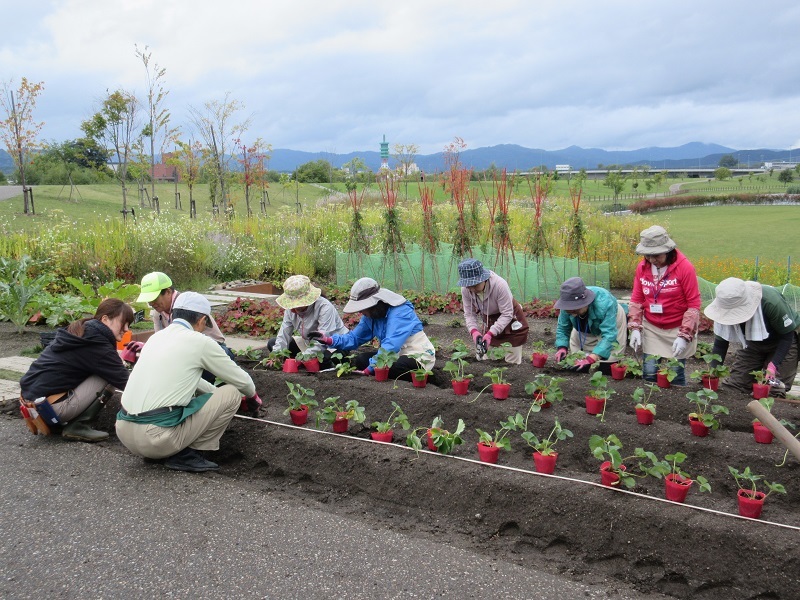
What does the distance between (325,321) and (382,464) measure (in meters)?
2.15

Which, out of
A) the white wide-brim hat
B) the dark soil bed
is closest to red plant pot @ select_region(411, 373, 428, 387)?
the dark soil bed

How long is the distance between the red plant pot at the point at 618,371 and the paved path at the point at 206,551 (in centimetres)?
289

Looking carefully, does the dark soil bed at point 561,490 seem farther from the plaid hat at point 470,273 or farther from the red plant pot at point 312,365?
the plaid hat at point 470,273

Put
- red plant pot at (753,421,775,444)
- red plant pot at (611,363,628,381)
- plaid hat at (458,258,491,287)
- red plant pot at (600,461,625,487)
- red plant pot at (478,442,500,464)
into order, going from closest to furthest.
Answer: red plant pot at (600,461,625,487)
red plant pot at (478,442,500,464)
red plant pot at (753,421,775,444)
red plant pot at (611,363,628,381)
plaid hat at (458,258,491,287)

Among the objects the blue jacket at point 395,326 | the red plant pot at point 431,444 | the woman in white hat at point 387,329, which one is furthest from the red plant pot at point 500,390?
the red plant pot at point 431,444

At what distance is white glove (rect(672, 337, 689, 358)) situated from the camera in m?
5.40

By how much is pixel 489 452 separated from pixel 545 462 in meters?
0.32

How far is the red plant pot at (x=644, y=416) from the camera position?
448 centimetres

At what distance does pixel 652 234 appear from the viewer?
5.39m

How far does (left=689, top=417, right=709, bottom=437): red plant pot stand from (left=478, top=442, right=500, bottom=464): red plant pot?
1.30 metres

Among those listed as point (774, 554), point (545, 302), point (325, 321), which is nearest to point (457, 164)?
point (545, 302)

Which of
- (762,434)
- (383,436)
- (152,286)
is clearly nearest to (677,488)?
(762,434)

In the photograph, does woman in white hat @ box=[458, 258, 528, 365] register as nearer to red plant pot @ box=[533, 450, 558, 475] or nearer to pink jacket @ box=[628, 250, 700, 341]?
pink jacket @ box=[628, 250, 700, 341]

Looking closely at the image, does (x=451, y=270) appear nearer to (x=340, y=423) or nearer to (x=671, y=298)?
(x=671, y=298)
